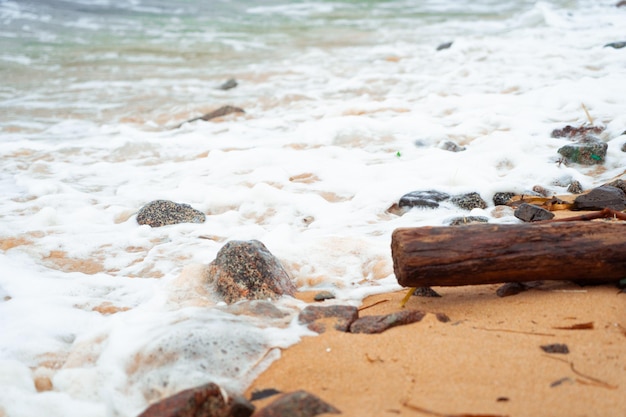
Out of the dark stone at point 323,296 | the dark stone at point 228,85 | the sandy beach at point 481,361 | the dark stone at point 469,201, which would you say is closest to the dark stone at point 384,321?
the sandy beach at point 481,361

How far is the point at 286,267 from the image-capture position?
2.95m

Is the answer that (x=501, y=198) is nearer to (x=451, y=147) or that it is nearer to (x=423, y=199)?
(x=423, y=199)

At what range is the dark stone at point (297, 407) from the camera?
1612mm

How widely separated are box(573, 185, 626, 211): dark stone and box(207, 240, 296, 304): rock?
5.61 ft

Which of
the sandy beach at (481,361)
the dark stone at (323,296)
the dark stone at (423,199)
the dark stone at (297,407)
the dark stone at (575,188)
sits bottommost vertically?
the dark stone at (423,199)

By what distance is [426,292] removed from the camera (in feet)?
8.05

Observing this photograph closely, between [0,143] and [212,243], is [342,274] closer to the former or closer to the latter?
[212,243]

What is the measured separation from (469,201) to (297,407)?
2.32 meters

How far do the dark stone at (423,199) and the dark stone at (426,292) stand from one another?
1277 mm

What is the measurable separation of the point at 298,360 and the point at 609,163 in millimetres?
3086

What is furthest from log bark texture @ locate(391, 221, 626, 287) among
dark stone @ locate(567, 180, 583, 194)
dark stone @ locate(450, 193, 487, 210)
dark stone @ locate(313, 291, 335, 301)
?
dark stone @ locate(567, 180, 583, 194)

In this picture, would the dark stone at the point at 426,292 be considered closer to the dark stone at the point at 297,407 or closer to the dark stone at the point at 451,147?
the dark stone at the point at 297,407

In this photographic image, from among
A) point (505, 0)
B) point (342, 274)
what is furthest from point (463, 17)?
point (342, 274)

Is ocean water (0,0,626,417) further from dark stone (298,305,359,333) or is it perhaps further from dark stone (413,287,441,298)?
dark stone (413,287,441,298)
